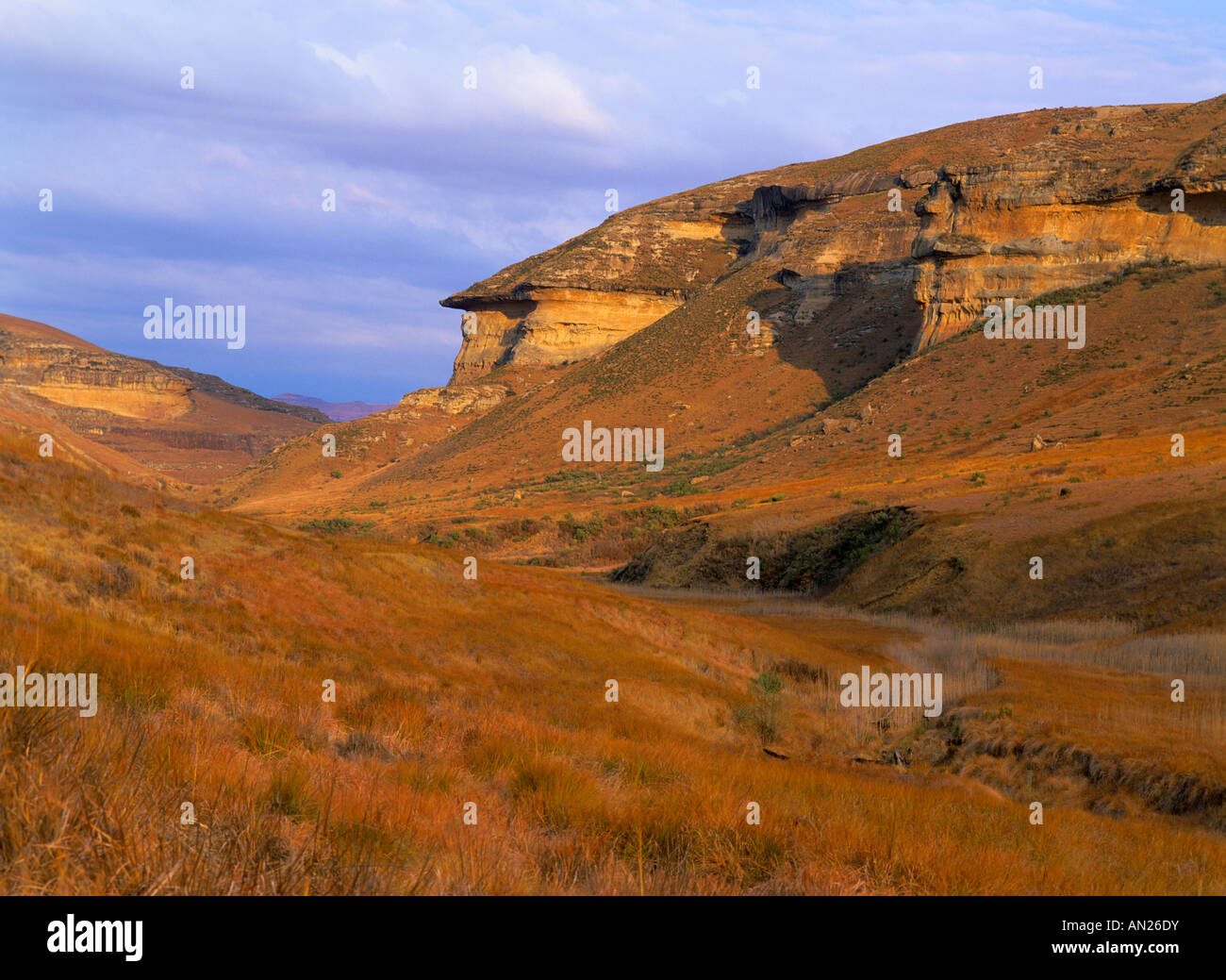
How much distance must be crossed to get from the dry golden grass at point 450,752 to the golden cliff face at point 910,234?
46167 mm

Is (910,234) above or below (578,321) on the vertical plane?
above

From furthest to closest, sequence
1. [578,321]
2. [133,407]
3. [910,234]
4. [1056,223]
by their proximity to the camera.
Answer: [133,407] < [578,321] < [910,234] < [1056,223]

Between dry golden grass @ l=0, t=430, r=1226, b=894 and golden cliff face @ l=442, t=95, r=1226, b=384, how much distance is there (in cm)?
4617

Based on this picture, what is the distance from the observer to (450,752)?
625cm

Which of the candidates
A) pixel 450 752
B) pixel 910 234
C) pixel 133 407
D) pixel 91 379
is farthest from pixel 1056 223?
pixel 91 379

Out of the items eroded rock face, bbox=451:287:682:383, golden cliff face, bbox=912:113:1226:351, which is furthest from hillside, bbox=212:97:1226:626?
eroded rock face, bbox=451:287:682:383

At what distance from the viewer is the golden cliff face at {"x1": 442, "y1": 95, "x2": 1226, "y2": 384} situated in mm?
53625

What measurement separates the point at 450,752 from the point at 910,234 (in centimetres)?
7995

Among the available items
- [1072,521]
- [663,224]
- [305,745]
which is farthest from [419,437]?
[305,745]

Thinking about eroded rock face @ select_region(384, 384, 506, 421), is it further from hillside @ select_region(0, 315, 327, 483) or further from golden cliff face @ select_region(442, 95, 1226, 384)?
hillside @ select_region(0, 315, 327, 483)

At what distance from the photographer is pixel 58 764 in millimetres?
3188

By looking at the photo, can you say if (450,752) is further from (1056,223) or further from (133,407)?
(133,407)
